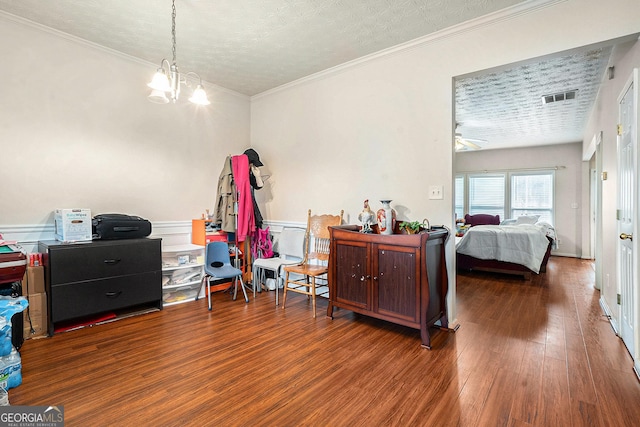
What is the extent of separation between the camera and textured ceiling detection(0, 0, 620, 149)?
2674 millimetres

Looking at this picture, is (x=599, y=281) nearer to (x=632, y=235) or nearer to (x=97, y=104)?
(x=632, y=235)

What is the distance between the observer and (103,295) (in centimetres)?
302

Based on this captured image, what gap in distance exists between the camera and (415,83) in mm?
3219

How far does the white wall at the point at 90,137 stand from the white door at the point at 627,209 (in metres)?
4.34

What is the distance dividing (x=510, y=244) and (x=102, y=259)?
5.51 meters

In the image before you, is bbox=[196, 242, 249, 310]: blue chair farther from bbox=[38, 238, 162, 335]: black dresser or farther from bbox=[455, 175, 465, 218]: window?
bbox=[455, 175, 465, 218]: window

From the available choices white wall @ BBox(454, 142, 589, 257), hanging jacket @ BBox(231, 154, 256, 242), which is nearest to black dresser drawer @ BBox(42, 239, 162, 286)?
hanging jacket @ BBox(231, 154, 256, 242)

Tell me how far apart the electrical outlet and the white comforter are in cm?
274

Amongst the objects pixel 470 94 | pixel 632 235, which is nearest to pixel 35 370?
pixel 632 235

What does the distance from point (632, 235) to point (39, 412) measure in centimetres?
392

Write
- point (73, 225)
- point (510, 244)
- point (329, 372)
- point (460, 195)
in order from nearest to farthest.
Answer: point (329, 372)
point (73, 225)
point (510, 244)
point (460, 195)

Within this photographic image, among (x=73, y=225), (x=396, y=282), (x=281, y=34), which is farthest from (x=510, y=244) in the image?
(x=73, y=225)

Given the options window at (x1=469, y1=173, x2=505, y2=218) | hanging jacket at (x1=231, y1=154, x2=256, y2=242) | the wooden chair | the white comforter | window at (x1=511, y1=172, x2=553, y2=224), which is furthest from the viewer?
window at (x1=469, y1=173, x2=505, y2=218)

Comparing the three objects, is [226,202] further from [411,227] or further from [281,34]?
[411,227]
